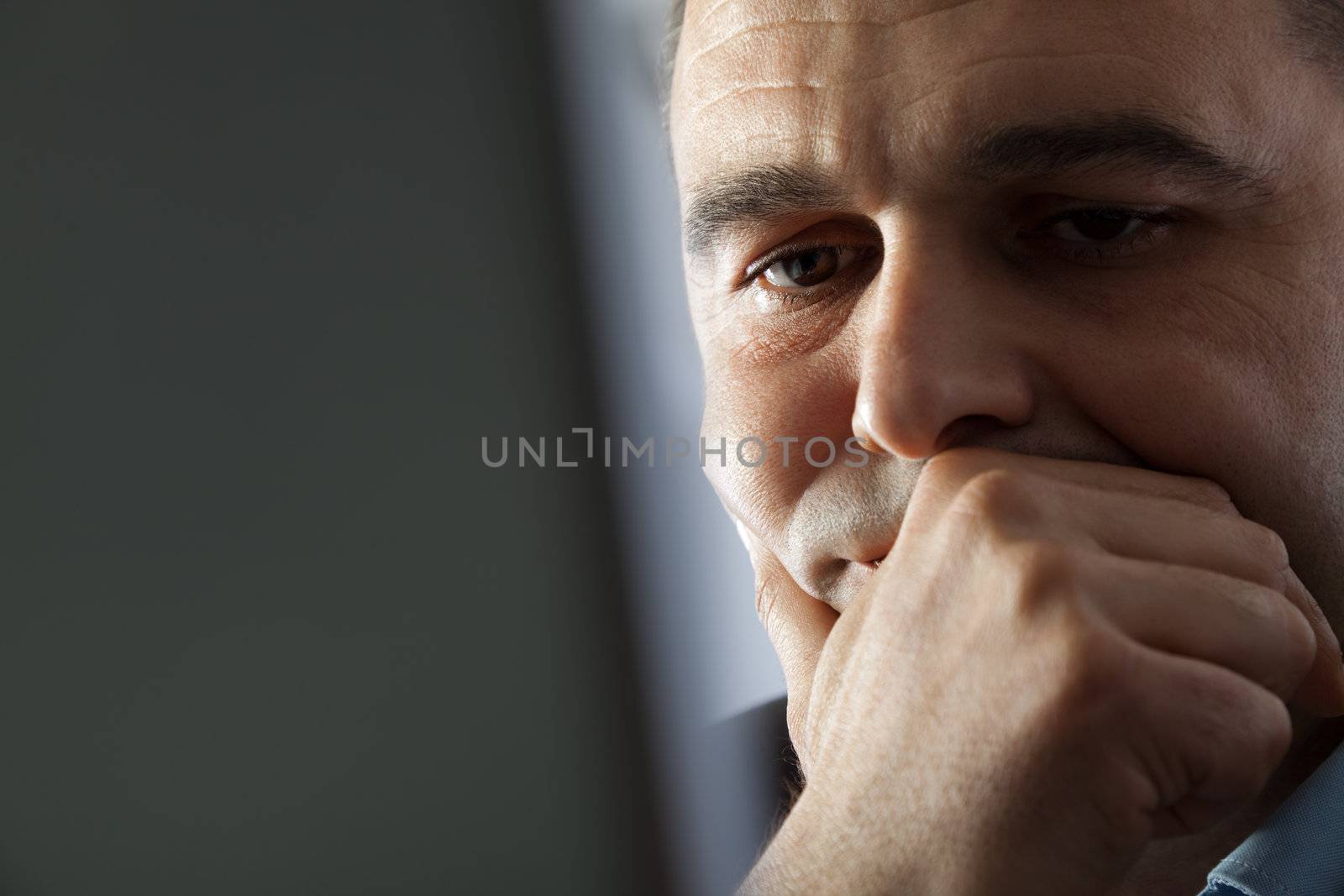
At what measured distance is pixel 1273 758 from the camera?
73cm

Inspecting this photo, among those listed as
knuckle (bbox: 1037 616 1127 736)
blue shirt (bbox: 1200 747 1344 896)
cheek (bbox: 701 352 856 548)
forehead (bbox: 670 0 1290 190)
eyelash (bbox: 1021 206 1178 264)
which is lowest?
blue shirt (bbox: 1200 747 1344 896)

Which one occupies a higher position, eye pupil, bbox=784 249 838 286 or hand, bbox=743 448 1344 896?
eye pupil, bbox=784 249 838 286

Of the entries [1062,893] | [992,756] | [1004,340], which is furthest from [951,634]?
[1004,340]

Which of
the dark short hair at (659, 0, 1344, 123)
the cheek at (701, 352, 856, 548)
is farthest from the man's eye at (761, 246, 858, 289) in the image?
the dark short hair at (659, 0, 1344, 123)

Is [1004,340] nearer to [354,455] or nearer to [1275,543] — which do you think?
[1275,543]

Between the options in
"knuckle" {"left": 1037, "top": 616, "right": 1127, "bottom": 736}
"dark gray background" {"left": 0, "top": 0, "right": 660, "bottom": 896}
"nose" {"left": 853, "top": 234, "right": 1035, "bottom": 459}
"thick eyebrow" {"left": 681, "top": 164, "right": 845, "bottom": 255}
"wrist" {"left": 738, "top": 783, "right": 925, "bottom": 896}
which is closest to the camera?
"knuckle" {"left": 1037, "top": 616, "right": 1127, "bottom": 736}

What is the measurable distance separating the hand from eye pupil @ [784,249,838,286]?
0.37 metres

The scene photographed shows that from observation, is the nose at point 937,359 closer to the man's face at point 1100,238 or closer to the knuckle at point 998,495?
the man's face at point 1100,238

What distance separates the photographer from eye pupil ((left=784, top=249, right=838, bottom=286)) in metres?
1.16

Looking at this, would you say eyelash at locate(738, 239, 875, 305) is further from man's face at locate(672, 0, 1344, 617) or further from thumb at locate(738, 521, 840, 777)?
thumb at locate(738, 521, 840, 777)

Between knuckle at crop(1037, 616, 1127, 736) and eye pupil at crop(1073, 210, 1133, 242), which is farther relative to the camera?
eye pupil at crop(1073, 210, 1133, 242)

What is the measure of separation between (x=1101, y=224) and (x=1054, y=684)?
0.48 metres

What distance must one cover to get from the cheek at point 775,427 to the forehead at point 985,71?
0.23 meters

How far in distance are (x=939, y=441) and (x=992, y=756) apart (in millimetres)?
298
